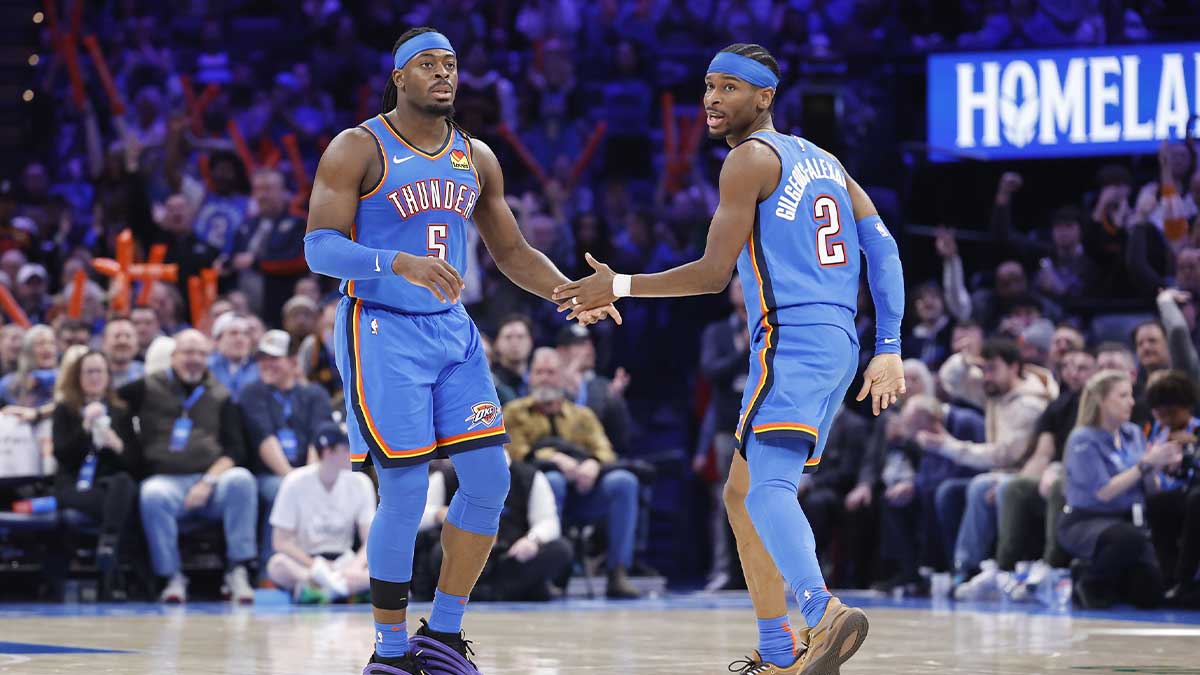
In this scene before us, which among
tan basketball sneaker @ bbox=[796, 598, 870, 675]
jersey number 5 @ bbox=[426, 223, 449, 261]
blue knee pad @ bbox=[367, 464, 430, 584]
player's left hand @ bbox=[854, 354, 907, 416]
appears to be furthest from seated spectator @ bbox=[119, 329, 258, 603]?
tan basketball sneaker @ bbox=[796, 598, 870, 675]

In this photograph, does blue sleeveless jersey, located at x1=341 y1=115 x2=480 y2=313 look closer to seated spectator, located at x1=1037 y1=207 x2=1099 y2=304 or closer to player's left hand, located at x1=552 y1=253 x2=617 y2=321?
player's left hand, located at x1=552 y1=253 x2=617 y2=321

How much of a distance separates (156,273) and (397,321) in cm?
783

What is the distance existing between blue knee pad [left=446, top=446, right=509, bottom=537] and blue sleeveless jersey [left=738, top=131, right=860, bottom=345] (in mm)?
973

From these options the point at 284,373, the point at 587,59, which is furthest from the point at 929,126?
the point at 284,373

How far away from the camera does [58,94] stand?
677 inches

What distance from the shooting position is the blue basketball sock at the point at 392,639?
18.0 ft

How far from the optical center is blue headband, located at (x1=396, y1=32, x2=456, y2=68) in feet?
18.7

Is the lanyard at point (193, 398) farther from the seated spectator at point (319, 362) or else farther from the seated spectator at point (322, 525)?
the seated spectator at point (322, 525)

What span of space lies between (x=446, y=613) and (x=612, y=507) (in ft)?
18.5

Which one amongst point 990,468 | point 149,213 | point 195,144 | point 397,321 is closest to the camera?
point 397,321

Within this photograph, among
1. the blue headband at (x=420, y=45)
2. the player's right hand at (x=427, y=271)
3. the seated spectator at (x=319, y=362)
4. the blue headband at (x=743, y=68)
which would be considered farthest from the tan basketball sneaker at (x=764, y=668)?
the seated spectator at (x=319, y=362)

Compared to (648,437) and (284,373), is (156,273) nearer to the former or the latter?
(284,373)

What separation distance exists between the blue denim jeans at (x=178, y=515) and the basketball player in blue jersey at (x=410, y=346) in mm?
5307

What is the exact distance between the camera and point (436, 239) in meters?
5.64
